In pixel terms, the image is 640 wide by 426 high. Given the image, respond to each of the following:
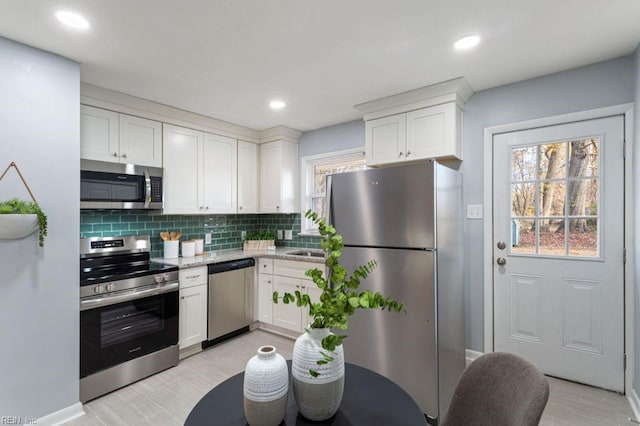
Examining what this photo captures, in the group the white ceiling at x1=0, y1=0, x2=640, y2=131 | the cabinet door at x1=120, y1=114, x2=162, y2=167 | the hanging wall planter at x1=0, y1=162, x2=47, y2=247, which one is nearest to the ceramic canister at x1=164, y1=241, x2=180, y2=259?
the cabinet door at x1=120, y1=114, x2=162, y2=167

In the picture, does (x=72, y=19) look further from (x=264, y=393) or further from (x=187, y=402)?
(x=187, y=402)

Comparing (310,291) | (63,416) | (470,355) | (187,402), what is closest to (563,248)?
(470,355)

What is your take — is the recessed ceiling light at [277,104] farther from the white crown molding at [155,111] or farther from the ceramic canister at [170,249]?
the ceramic canister at [170,249]

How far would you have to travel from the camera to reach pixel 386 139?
123 inches

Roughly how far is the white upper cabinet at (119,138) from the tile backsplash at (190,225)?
570mm

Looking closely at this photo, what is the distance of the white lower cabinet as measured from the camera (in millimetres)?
3057

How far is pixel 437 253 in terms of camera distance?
218 centimetres

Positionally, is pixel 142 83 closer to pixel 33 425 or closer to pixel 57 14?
pixel 57 14

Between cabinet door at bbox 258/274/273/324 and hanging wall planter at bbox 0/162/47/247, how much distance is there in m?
2.14

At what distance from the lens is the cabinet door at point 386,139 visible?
3.03 m

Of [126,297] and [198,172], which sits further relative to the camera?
[198,172]

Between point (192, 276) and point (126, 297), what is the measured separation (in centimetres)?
64

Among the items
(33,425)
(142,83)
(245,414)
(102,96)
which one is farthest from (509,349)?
(102,96)

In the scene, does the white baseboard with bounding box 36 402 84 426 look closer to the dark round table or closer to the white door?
the dark round table
